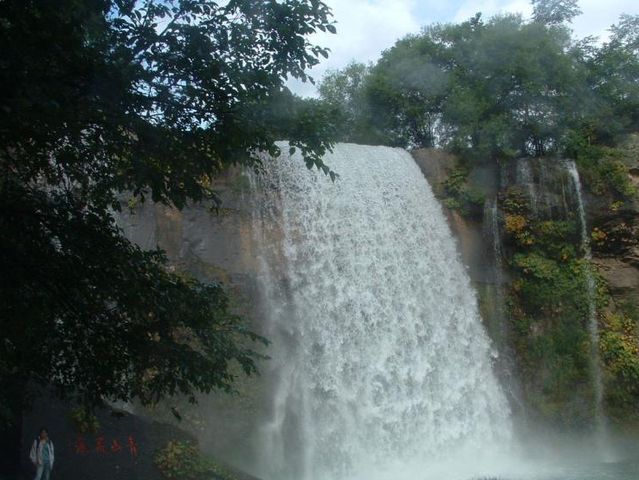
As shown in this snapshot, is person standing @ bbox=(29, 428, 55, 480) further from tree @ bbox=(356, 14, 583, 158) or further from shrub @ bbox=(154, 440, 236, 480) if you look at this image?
tree @ bbox=(356, 14, 583, 158)

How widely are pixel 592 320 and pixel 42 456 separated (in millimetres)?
11744

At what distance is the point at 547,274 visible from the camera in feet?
50.0

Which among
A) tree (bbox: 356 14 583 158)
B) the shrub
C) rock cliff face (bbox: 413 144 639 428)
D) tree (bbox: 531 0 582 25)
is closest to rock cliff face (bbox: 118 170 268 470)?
the shrub

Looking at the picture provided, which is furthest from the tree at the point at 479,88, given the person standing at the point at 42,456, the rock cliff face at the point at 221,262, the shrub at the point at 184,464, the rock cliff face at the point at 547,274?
the person standing at the point at 42,456

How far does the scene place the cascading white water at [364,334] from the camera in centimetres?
1164

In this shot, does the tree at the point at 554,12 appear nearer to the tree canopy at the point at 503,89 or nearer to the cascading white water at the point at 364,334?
the tree canopy at the point at 503,89

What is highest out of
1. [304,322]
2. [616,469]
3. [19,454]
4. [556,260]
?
[556,260]

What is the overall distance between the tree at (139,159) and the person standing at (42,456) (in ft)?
10.4

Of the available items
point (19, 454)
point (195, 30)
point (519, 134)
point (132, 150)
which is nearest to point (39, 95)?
point (132, 150)

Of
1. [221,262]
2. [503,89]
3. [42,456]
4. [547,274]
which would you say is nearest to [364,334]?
[221,262]

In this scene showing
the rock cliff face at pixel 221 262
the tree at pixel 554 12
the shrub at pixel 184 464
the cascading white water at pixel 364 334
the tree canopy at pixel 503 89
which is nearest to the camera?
the shrub at pixel 184 464

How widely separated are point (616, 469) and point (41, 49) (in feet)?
42.0

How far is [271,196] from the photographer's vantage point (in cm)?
1338

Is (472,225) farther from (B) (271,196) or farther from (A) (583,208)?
(B) (271,196)
